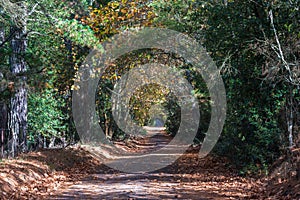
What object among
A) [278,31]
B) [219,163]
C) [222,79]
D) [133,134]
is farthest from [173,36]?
[133,134]

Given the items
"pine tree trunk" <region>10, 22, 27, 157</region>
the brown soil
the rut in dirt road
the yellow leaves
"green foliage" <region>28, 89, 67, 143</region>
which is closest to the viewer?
the brown soil

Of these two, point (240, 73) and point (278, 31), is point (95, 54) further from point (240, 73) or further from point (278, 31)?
point (278, 31)

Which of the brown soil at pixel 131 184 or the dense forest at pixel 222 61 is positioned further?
the dense forest at pixel 222 61

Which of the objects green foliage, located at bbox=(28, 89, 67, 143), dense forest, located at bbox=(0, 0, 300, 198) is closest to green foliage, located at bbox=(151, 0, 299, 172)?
dense forest, located at bbox=(0, 0, 300, 198)

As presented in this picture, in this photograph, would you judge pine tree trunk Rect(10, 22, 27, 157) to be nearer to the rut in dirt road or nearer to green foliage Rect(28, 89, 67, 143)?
green foliage Rect(28, 89, 67, 143)

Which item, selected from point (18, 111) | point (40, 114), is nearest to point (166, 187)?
point (18, 111)

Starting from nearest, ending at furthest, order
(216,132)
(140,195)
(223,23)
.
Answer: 1. (140,195)
2. (223,23)
3. (216,132)

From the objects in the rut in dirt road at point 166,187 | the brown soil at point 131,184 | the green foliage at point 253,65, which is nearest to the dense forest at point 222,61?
the green foliage at point 253,65

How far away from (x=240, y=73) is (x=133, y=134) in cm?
3417

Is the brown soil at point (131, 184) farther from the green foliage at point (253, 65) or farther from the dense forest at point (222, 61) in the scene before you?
the green foliage at point (253, 65)

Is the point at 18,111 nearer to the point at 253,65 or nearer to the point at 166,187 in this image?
the point at 166,187

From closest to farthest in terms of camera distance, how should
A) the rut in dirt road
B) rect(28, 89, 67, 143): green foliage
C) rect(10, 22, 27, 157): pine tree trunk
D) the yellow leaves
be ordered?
the rut in dirt road, the yellow leaves, rect(10, 22, 27, 157): pine tree trunk, rect(28, 89, 67, 143): green foliage

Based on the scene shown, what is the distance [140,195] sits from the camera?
943 cm

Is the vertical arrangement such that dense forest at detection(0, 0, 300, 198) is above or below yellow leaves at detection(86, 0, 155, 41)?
below
